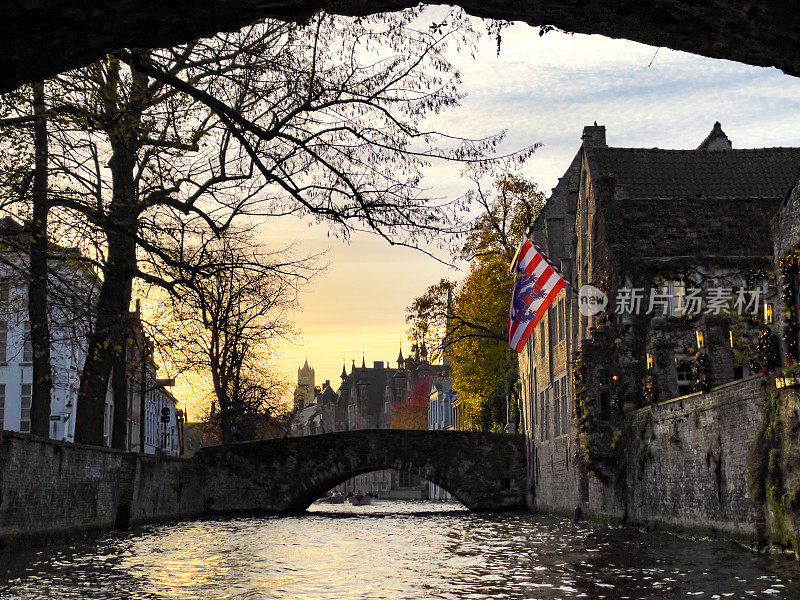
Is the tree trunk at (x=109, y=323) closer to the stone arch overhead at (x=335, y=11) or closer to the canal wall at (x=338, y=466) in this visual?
the stone arch overhead at (x=335, y=11)

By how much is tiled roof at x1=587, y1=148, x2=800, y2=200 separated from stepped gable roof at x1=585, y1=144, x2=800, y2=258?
0.10 feet

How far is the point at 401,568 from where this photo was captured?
15547 mm

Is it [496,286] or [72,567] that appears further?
[496,286]

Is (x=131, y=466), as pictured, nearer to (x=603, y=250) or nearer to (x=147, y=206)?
(x=603, y=250)

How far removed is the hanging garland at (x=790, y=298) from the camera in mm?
16688

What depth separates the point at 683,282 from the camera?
28516 millimetres

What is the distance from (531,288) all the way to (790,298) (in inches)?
488

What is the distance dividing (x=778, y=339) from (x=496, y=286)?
84.3 feet

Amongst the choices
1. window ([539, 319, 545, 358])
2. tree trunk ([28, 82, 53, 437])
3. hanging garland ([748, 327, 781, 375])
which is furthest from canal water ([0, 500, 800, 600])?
window ([539, 319, 545, 358])

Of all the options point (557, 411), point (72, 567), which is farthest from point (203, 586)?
point (557, 411)

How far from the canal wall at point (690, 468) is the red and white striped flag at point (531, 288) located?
3632 millimetres

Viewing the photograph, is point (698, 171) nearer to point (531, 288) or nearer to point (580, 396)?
point (531, 288)

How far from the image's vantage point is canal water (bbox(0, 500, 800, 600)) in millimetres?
11805

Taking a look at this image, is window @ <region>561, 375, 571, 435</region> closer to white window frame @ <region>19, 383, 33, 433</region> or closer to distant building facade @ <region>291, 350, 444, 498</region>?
white window frame @ <region>19, 383, 33, 433</region>
